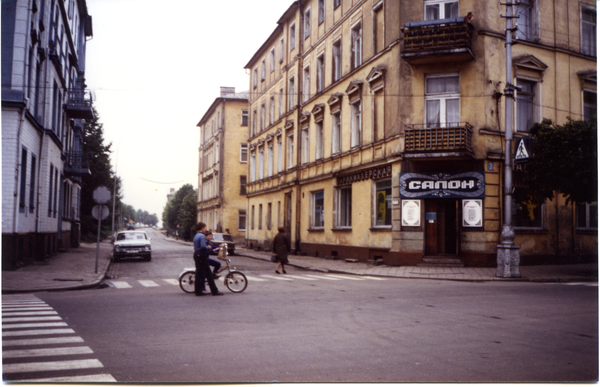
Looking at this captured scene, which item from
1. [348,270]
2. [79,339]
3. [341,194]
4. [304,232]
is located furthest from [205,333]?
[304,232]

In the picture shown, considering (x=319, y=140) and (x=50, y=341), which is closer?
(x=50, y=341)

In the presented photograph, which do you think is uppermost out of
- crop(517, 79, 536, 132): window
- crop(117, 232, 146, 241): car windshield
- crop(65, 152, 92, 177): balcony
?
crop(517, 79, 536, 132): window

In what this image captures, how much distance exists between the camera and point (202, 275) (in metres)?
12.3

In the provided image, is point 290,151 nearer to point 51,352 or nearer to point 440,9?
point 440,9

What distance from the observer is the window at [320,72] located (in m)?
28.9

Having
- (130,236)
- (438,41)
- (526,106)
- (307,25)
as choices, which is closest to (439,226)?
(526,106)

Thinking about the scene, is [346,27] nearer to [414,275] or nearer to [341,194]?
[341,194]

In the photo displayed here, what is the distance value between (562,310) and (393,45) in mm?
15050

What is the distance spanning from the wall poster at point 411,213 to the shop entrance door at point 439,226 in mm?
365

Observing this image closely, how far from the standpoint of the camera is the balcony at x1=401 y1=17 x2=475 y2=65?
1936 centimetres

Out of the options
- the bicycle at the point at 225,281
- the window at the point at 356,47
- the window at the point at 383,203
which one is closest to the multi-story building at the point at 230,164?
the window at the point at 356,47

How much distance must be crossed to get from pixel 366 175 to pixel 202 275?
12817mm

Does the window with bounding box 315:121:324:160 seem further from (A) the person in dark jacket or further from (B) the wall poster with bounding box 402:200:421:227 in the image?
(A) the person in dark jacket

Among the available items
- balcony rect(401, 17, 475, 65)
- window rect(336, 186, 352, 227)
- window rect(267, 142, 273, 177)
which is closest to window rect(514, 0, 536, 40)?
balcony rect(401, 17, 475, 65)
